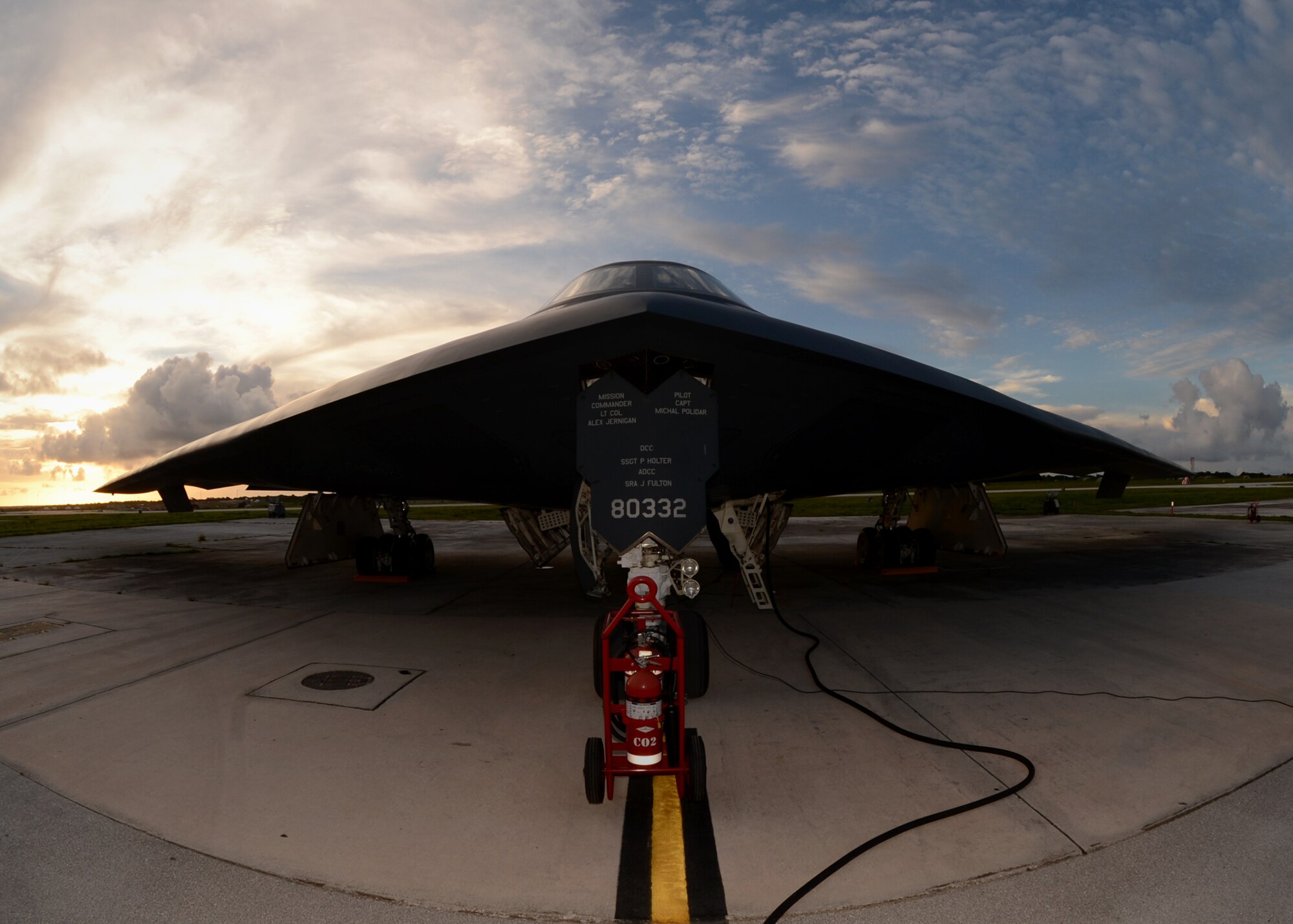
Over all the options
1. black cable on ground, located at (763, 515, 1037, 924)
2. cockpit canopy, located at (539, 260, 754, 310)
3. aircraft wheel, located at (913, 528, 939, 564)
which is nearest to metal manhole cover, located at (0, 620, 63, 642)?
cockpit canopy, located at (539, 260, 754, 310)

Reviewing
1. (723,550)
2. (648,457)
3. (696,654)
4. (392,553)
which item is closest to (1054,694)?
(696,654)

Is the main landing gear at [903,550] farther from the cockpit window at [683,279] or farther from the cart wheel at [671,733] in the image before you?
the cart wheel at [671,733]

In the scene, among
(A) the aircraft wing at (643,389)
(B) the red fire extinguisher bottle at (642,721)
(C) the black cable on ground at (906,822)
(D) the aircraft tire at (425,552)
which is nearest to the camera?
(C) the black cable on ground at (906,822)

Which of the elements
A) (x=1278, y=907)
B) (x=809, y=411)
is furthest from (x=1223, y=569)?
(x=1278, y=907)

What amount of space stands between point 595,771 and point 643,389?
315 cm

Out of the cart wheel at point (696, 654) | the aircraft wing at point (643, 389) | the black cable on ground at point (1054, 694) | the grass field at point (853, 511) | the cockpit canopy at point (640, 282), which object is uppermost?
the cockpit canopy at point (640, 282)

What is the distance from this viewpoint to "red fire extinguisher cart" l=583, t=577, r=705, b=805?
10.7 feet

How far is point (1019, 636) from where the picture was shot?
6.99 metres

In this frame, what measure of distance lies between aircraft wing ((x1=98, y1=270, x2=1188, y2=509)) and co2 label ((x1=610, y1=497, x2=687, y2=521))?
3.85ft

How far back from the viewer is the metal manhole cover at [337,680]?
5.35 meters

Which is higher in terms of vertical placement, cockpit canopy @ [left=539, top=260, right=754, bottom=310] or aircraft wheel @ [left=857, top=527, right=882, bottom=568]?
cockpit canopy @ [left=539, top=260, right=754, bottom=310]

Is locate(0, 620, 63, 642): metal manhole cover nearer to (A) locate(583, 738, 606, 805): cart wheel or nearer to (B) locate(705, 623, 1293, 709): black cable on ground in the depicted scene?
(A) locate(583, 738, 606, 805): cart wheel

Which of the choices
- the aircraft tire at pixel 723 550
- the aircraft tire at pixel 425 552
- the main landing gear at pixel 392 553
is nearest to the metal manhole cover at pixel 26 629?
the main landing gear at pixel 392 553

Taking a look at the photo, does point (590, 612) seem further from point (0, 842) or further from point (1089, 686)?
point (0, 842)
